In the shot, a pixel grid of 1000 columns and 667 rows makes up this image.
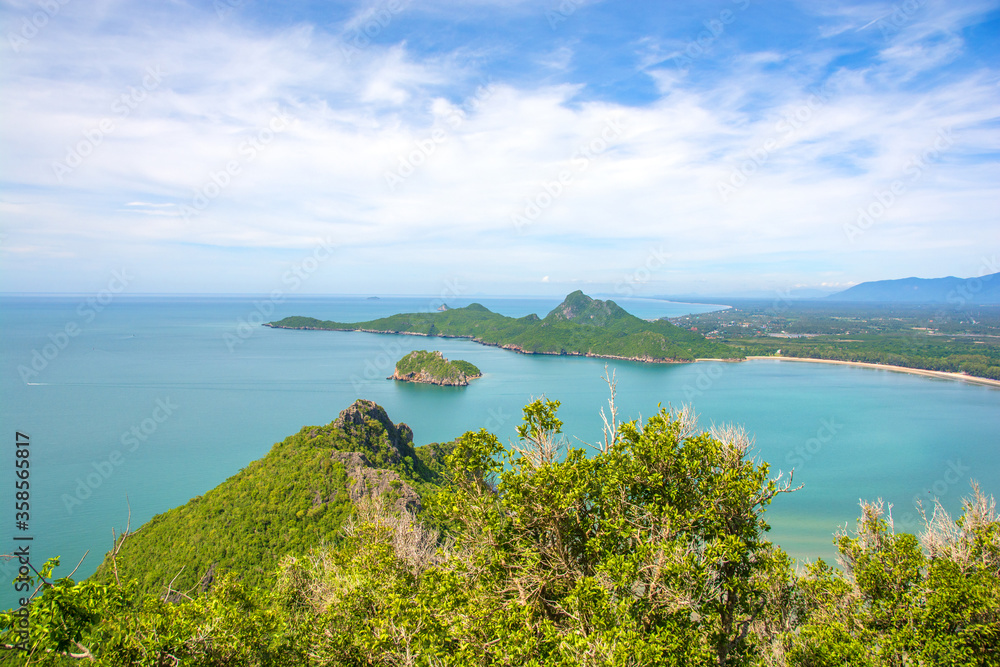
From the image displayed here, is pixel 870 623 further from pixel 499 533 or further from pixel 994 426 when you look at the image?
pixel 994 426

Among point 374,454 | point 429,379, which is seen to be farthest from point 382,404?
point 374,454

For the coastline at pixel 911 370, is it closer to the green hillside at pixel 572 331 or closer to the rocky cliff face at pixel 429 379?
the green hillside at pixel 572 331

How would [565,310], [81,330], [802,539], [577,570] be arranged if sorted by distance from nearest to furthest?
1. [577,570]
2. [802,539]
3. [81,330]
4. [565,310]

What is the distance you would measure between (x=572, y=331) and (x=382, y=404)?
Result: 216 ft

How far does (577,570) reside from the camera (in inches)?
262

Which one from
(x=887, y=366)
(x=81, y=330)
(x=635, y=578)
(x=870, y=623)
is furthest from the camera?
(x=81, y=330)

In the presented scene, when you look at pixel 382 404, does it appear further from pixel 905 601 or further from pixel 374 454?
pixel 905 601

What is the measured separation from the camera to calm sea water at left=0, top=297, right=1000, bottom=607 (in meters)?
31.6

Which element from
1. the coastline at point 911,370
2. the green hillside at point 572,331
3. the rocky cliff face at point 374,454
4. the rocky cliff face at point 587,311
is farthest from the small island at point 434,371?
the coastline at point 911,370

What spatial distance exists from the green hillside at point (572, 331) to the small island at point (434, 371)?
36348mm

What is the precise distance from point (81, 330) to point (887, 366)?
17975cm

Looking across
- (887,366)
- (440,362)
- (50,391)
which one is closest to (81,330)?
(50,391)

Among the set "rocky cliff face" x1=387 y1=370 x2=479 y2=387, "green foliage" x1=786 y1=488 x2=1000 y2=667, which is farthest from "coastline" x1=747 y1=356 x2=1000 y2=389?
"green foliage" x1=786 y1=488 x2=1000 y2=667

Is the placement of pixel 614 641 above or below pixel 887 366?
above
